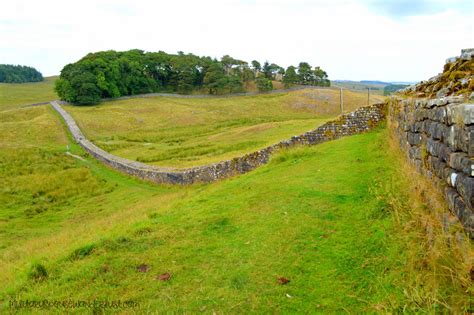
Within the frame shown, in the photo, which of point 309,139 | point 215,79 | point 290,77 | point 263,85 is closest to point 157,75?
point 215,79

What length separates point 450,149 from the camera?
15.8ft

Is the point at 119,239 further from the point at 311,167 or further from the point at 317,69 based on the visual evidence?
the point at 317,69

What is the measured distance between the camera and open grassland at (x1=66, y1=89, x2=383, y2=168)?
36719mm

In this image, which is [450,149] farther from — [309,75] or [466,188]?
[309,75]

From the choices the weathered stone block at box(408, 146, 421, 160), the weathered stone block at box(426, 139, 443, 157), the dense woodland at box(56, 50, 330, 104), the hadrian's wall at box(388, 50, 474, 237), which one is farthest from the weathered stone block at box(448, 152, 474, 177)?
the dense woodland at box(56, 50, 330, 104)

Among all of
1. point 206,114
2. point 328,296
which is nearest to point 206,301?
point 328,296

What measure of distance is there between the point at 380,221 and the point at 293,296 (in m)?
2.46

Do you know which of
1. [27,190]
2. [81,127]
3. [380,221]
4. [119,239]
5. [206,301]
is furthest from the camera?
[81,127]

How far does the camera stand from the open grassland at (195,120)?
3672 centimetres

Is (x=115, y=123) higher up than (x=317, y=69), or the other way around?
(x=317, y=69)

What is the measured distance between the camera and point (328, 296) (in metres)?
5.06

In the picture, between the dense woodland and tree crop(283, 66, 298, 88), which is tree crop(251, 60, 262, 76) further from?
tree crop(283, 66, 298, 88)

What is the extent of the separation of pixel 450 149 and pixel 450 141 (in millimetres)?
125

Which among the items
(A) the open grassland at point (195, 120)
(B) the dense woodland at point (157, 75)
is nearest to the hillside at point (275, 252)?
(A) the open grassland at point (195, 120)
